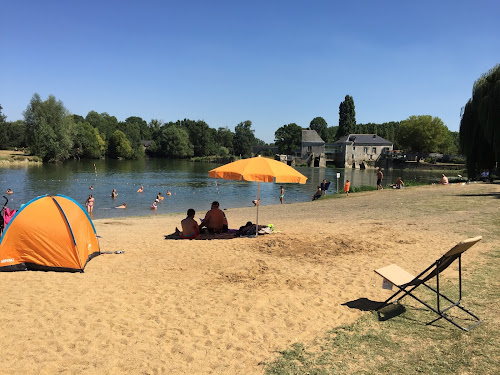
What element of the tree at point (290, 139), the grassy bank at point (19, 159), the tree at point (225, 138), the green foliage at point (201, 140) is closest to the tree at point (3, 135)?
the grassy bank at point (19, 159)

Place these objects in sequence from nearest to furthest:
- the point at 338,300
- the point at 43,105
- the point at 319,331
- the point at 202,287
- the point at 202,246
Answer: the point at 319,331, the point at 338,300, the point at 202,287, the point at 202,246, the point at 43,105

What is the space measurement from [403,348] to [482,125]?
2116 centimetres

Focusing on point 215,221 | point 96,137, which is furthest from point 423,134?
point 215,221

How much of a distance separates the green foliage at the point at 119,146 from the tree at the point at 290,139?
4769 cm

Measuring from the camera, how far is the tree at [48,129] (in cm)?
6944

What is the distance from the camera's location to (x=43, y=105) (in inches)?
2820

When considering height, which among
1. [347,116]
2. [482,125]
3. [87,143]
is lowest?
[482,125]

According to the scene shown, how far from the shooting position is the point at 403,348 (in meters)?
4.35

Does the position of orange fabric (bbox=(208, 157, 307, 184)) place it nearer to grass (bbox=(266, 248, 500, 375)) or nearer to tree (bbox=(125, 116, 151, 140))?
grass (bbox=(266, 248, 500, 375))

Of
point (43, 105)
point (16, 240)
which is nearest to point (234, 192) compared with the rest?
point (16, 240)

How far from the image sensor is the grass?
12.9 feet

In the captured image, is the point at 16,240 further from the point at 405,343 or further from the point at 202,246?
the point at 405,343

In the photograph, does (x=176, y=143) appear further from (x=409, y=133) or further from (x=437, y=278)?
(x=437, y=278)

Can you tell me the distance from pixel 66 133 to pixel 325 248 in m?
75.5
